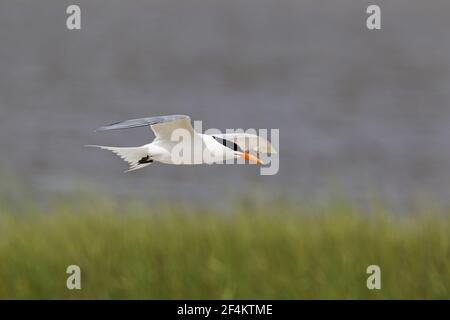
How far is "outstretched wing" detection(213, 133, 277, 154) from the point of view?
866cm

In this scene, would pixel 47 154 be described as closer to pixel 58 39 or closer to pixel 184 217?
pixel 184 217

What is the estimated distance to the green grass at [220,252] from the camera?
8516 millimetres

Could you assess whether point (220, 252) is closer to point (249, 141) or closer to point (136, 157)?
point (249, 141)

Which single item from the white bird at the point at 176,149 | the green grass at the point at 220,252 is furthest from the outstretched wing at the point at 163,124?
the green grass at the point at 220,252

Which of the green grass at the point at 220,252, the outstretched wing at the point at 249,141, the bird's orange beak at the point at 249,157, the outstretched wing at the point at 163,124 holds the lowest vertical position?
the green grass at the point at 220,252

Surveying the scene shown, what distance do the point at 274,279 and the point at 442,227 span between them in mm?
1637

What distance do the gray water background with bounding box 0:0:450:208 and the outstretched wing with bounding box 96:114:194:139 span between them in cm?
155

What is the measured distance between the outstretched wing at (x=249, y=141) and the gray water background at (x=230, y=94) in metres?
0.63

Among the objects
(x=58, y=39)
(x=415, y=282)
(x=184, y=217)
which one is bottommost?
(x=415, y=282)

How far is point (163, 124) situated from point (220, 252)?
4.42 feet

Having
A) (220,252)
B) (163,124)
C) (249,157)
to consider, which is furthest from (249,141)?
(163,124)

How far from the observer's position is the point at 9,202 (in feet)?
31.9

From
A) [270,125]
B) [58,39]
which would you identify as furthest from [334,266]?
[58,39]

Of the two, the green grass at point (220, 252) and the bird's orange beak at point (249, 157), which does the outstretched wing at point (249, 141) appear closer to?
the bird's orange beak at point (249, 157)
